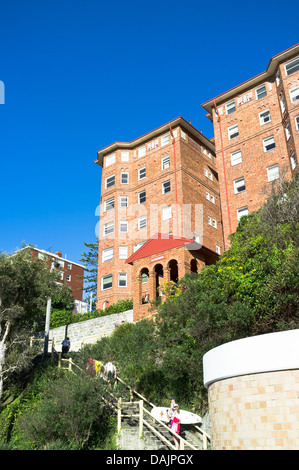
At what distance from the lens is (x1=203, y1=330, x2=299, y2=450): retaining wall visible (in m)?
7.97

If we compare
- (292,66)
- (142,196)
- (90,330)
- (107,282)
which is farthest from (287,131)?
(90,330)

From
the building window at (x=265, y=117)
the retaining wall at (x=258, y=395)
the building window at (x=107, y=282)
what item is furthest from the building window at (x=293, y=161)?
the retaining wall at (x=258, y=395)

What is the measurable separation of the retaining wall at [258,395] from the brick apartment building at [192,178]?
55.4 feet

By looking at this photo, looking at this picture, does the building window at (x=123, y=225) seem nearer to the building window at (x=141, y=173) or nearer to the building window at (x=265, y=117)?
the building window at (x=141, y=173)

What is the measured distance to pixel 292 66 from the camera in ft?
106

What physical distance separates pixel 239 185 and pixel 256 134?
430cm

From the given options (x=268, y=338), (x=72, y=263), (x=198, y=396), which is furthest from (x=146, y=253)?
(x=72, y=263)

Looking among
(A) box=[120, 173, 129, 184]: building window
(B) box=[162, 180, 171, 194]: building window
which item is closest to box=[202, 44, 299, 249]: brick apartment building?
(B) box=[162, 180, 171, 194]: building window

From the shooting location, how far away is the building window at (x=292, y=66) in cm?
3216

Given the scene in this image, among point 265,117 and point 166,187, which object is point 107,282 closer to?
point 166,187

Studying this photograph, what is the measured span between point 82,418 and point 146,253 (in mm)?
15259

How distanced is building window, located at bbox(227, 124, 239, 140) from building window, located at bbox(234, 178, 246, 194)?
417 cm

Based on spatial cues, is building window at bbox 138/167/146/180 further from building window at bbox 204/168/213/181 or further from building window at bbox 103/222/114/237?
building window at bbox 204/168/213/181

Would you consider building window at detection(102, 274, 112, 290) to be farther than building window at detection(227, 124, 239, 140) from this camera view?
Yes
